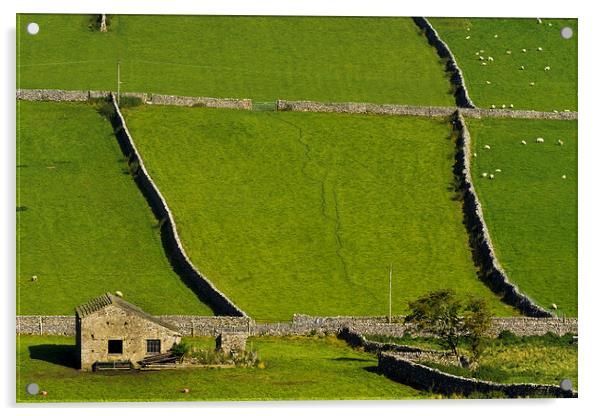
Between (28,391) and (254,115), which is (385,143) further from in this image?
(28,391)

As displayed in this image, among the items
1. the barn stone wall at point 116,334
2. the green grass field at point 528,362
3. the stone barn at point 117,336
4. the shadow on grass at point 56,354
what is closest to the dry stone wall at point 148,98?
the shadow on grass at point 56,354

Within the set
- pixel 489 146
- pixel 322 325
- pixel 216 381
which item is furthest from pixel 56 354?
pixel 489 146

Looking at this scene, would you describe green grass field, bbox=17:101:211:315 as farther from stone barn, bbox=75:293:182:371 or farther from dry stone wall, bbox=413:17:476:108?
dry stone wall, bbox=413:17:476:108

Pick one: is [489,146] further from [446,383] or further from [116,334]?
[446,383]

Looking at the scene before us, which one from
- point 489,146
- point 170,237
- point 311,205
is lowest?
point 170,237

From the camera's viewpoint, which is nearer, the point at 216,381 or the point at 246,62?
the point at 216,381

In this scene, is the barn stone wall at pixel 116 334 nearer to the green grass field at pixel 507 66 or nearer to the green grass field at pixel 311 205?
the green grass field at pixel 311 205
